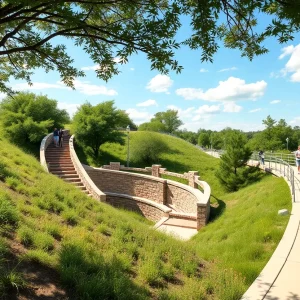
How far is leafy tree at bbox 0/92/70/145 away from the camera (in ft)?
76.3

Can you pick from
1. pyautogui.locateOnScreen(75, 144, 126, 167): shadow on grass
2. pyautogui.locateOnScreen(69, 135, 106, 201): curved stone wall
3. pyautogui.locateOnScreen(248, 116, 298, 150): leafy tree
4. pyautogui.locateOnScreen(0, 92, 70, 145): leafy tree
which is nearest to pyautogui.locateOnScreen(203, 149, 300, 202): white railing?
pyautogui.locateOnScreen(69, 135, 106, 201): curved stone wall

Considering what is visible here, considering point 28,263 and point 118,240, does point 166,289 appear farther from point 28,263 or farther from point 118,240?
point 28,263

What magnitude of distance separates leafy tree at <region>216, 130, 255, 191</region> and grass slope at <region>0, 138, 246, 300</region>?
1506 cm

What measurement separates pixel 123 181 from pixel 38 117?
462 inches

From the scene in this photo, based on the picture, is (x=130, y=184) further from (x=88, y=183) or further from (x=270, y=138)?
(x=270, y=138)

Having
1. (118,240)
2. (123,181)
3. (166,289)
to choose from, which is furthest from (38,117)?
(166,289)

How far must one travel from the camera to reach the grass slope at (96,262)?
13.5ft

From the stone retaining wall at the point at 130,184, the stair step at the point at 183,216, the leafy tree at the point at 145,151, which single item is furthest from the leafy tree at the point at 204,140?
the stair step at the point at 183,216

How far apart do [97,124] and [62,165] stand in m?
7.82

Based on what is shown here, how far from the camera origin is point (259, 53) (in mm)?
4730

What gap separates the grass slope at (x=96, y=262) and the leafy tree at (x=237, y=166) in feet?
49.4

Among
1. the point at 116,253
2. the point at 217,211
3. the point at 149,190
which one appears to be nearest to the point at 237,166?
the point at 217,211

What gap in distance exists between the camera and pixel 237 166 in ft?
70.6

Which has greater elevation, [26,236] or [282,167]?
[282,167]
